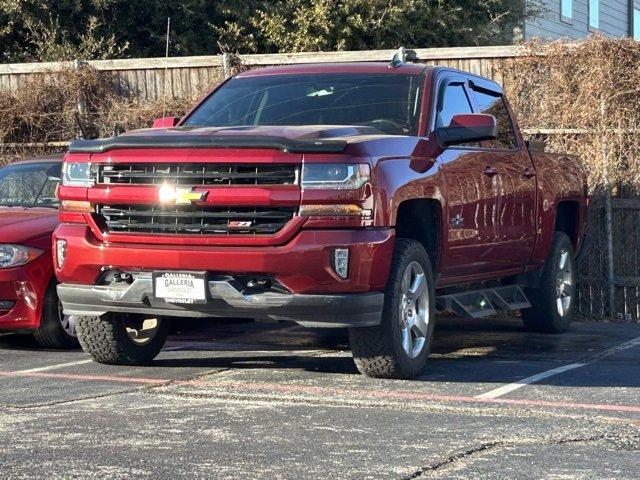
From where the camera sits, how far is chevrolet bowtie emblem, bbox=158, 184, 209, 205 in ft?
23.3

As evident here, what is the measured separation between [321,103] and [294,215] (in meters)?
1.75

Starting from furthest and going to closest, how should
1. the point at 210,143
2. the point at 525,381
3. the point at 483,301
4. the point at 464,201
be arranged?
1. the point at 483,301
2. the point at 464,201
3. the point at 525,381
4. the point at 210,143

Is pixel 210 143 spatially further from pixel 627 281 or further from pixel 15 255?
pixel 627 281

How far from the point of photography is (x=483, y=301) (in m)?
9.20

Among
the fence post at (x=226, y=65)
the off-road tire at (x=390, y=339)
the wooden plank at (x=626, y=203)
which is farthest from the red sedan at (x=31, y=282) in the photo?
the wooden plank at (x=626, y=203)

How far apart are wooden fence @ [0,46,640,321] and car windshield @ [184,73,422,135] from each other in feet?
13.4

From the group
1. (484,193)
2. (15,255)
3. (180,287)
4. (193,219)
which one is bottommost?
(180,287)

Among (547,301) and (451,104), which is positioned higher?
(451,104)

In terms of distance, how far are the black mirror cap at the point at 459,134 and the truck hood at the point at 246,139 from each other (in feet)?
1.55

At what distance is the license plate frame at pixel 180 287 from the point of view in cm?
702

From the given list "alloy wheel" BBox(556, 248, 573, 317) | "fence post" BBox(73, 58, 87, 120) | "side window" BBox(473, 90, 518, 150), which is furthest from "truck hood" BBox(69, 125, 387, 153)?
"fence post" BBox(73, 58, 87, 120)

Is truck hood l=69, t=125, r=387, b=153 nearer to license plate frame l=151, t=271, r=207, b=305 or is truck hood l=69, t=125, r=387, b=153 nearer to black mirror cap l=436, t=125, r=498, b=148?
black mirror cap l=436, t=125, r=498, b=148

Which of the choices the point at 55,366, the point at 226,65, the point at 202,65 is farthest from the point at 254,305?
the point at 202,65

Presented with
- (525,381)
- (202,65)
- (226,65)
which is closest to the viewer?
(525,381)
